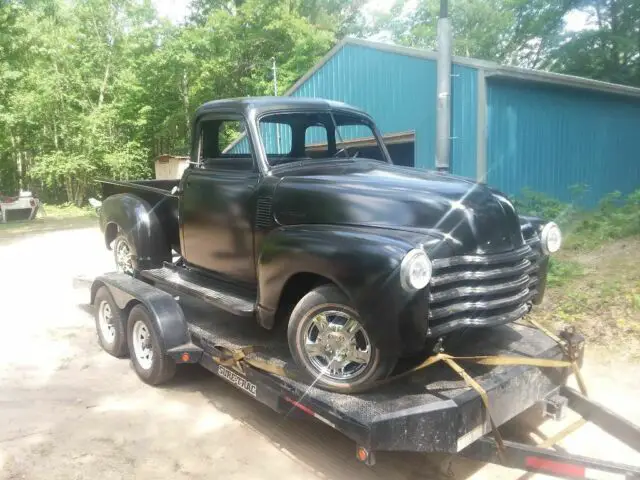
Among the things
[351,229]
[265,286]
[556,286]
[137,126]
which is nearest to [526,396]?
[351,229]

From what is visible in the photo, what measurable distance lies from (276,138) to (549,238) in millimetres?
2487

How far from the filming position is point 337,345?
3.16 m

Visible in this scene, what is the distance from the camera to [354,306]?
2.97 metres

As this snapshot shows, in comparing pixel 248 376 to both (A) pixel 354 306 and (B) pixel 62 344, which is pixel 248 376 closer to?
(A) pixel 354 306

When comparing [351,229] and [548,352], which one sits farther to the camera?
[548,352]

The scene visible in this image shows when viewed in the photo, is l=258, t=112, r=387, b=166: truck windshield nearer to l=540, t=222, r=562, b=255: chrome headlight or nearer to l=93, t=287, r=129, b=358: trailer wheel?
l=540, t=222, r=562, b=255: chrome headlight

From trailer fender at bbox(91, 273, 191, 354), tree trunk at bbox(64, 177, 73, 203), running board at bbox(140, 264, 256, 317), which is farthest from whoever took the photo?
tree trunk at bbox(64, 177, 73, 203)

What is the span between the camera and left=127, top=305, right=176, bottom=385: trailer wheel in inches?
171

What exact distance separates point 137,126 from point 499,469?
24093 millimetres

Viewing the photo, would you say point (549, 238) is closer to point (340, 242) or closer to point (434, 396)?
point (434, 396)

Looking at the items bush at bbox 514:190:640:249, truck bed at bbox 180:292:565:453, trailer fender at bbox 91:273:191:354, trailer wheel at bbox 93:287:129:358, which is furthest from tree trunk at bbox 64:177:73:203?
truck bed at bbox 180:292:565:453

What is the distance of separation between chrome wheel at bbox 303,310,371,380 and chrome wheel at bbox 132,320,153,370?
1.90 m

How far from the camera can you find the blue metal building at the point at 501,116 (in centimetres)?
1056

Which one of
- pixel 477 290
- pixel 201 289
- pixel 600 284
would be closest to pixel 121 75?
pixel 201 289
